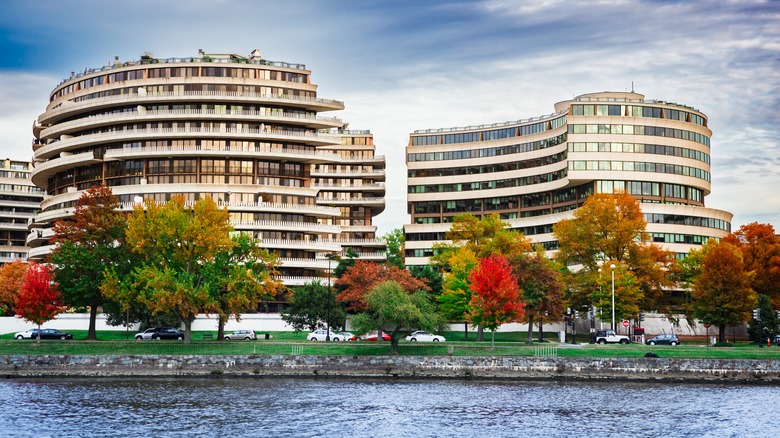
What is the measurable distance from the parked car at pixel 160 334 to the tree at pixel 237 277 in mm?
7012

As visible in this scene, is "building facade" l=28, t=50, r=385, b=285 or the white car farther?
"building facade" l=28, t=50, r=385, b=285

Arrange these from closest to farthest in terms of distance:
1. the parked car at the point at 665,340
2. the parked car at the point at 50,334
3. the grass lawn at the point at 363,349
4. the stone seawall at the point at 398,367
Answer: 1. the stone seawall at the point at 398,367
2. the grass lawn at the point at 363,349
3. the parked car at the point at 665,340
4. the parked car at the point at 50,334

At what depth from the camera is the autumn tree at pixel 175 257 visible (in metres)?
98.1

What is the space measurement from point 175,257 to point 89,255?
12.2 meters

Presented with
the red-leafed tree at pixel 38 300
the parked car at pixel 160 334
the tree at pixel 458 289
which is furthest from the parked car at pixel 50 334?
the tree at pixel 458 289

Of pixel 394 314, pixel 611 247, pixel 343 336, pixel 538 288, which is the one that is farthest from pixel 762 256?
pixel 394 314

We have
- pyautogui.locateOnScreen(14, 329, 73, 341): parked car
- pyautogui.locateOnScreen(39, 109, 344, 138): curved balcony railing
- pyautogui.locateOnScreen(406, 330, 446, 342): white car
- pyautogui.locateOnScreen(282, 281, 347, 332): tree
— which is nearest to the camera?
pyautogui.locateOnScreen(406, 330, 446, 342): white car

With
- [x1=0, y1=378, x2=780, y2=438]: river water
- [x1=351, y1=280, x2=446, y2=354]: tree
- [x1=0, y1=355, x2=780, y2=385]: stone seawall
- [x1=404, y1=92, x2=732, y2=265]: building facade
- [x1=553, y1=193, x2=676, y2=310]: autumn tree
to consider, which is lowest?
[x1=0, y1=378, x2=780, y2=438]: river water

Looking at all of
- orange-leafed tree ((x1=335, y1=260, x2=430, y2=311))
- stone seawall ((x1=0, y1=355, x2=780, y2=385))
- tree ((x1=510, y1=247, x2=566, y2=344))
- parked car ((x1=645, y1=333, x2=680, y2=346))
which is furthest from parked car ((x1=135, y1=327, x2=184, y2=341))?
parked car ((x1=645, y1=333, x2=680, y2=346))

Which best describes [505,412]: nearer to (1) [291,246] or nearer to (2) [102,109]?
(1) [291,246]

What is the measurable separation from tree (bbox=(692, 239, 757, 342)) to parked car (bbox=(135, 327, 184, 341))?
62.8m

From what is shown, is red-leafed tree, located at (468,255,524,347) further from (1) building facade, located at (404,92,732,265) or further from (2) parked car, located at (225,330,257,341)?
(1) building facade, located at (404,92,732,265)

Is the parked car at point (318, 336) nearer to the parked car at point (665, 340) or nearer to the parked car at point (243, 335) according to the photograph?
the parked car at point (243, 335)

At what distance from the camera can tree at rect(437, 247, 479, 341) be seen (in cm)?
11254
